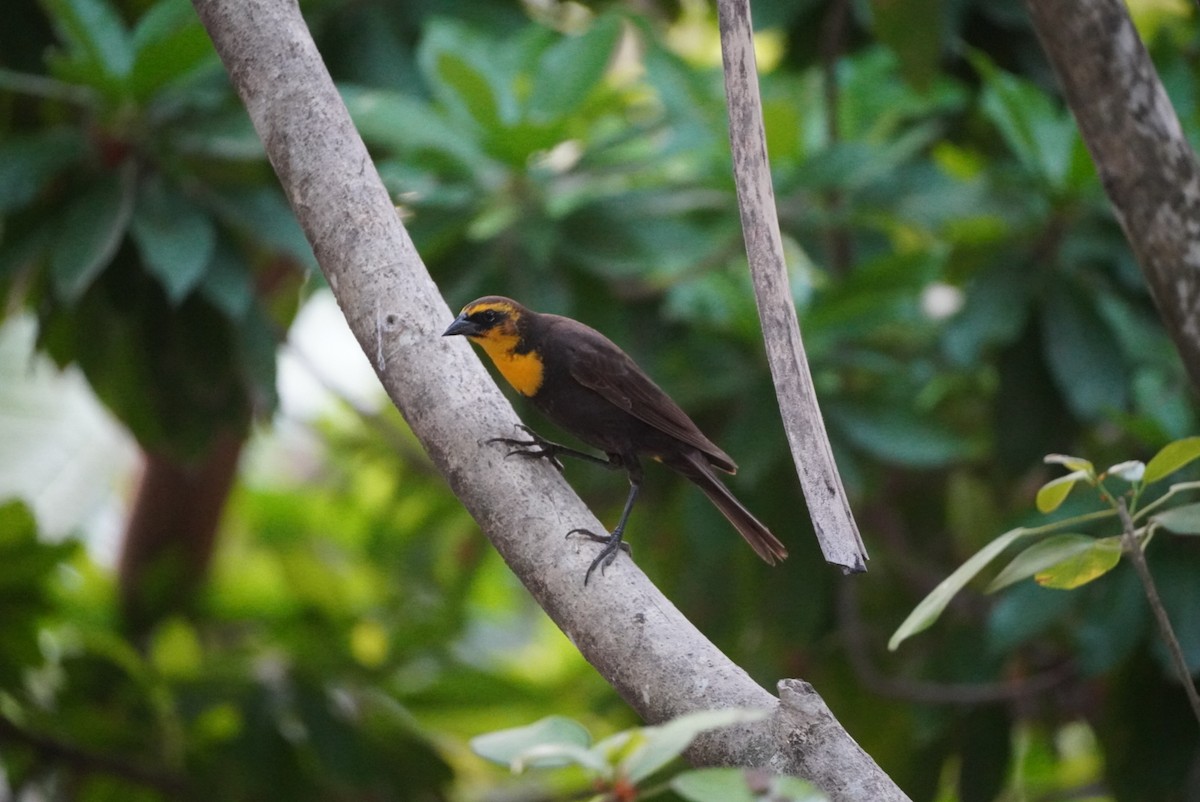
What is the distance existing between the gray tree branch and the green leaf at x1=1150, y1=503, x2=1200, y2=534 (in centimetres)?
59

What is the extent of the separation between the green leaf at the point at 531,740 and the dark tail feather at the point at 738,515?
141 cm

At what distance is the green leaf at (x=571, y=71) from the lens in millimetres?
3229

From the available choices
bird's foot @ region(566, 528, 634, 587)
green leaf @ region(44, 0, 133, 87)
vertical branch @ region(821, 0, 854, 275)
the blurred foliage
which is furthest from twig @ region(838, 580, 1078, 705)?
green leaf @ region(44, 0, 133, 87)

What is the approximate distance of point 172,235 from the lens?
3.05 meters

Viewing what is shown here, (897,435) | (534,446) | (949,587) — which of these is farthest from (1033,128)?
(949,587)

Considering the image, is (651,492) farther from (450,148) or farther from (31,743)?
(31,743)

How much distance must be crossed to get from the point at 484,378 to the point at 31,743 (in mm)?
2826

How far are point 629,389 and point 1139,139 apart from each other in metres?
1.09

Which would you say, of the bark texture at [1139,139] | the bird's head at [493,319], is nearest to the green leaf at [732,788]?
the bark texture at [1139,139]

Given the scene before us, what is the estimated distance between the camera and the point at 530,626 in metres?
7.71

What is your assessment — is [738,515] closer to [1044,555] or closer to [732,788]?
[1044,555]

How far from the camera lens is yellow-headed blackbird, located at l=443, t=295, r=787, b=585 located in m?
2.58

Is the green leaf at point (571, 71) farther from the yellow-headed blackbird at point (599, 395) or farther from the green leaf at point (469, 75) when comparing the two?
the yellow-headed blackbird at point (599, 395)

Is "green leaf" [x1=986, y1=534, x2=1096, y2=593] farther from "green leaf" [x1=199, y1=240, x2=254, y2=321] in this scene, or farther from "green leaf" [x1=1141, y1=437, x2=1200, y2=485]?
"green leaf" [x1=199, y1=240, x2=254, y2=321]
